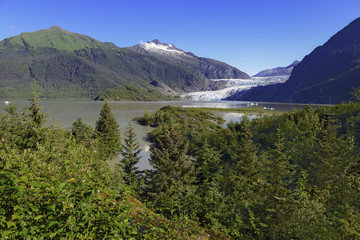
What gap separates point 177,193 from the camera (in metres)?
14.8

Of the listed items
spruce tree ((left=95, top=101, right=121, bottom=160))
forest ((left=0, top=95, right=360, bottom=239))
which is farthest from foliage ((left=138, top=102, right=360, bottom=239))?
spruce tree ((left=95, top=101, right=121, bottom=160))

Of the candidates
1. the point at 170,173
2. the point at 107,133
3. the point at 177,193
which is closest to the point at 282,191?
the point at 177,193

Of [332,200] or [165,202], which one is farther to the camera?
[165,202]

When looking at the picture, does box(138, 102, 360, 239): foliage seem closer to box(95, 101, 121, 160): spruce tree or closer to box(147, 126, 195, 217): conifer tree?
box(147, 126, 195, 217): conifer tree

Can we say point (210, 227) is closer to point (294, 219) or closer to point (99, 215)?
point (294, 219)

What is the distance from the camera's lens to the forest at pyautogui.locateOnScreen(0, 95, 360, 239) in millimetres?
3482

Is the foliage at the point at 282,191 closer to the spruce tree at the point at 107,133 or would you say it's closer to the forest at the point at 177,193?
the forest at the point at 177,193

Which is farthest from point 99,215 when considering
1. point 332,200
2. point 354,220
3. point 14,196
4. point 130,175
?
point 130,175

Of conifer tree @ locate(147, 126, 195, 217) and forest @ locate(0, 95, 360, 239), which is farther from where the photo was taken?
conifer tree @ locate(147, 126, 195, 217)

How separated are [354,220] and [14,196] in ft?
32.8

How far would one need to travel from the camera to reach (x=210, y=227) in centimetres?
916

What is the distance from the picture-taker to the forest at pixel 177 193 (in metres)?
3.48

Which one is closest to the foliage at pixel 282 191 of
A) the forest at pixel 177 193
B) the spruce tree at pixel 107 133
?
the forest at pixel 177 193

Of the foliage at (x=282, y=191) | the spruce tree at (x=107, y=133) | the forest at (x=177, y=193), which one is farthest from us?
the spruce tree at (x=107, y=133)
